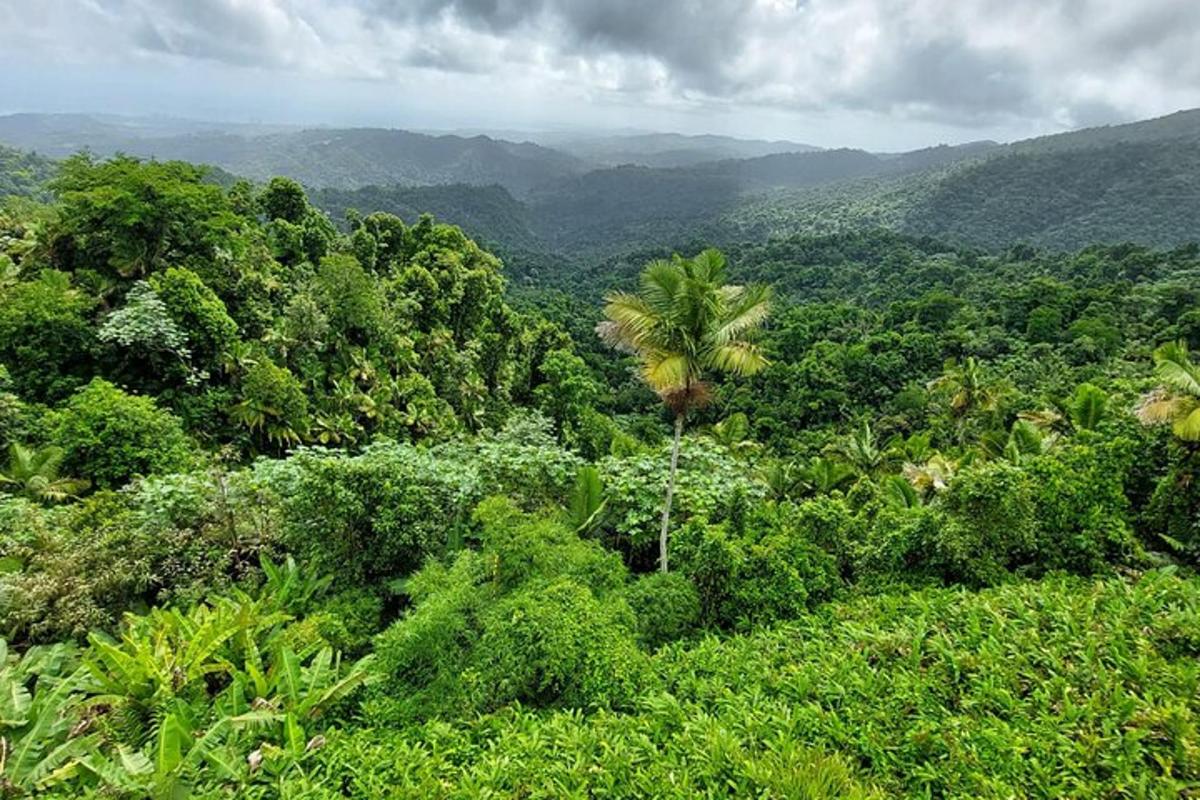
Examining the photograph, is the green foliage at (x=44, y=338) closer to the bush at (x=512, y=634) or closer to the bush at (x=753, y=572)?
the bush at (x=512, y=634)

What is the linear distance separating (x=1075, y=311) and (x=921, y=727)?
60.6 metres

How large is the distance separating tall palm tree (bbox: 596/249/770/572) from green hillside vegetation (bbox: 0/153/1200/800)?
47 mm

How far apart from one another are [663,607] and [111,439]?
13114mm

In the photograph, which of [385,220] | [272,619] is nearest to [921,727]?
[272,619]

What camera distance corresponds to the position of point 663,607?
759 cm

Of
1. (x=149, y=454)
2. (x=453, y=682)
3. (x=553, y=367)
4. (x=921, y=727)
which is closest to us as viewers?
(x=921, y=727)

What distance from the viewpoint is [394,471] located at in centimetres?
950

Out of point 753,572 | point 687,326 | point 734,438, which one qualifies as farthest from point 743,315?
point 734,438

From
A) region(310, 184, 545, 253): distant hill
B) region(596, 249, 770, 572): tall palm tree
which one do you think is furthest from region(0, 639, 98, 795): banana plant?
region(310, 184, 545, 253): distant hill

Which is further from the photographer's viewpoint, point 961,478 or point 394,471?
point 394,471

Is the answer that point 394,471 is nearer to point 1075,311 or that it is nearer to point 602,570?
point 602,570

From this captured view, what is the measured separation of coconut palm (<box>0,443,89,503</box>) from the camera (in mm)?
12016

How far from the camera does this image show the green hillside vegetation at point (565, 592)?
4.68m

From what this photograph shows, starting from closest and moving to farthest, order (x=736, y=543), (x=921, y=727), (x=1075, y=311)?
(x=921, y=727) < (x=736, y=543) < (x=1075, y=311)
